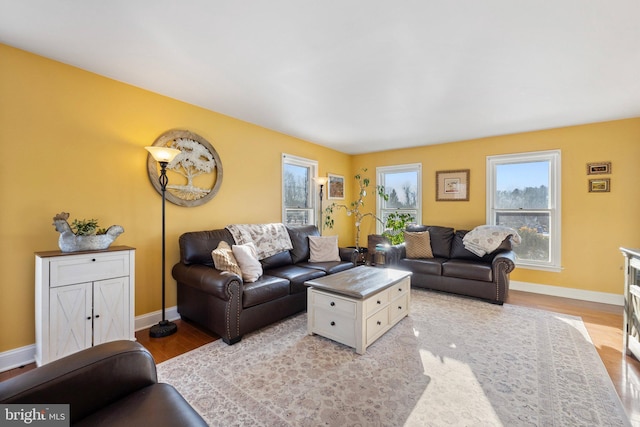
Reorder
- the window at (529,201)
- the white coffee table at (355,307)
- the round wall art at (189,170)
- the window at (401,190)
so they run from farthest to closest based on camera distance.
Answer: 1. the window at (401,190)
2. the window at (529,201)
3. the round wall art at (189,170)
4. the white coffee table at (355,307)

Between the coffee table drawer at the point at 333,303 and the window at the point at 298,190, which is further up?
the window at the point at 298,190

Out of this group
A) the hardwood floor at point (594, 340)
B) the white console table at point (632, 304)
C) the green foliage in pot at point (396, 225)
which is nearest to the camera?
the hardwood floor at point (594, 340)

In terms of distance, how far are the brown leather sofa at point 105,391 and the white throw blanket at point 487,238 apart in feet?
13.5

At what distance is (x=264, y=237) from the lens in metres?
3.53

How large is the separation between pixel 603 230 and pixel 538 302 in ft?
4.38

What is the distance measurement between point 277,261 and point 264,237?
36 centimetres

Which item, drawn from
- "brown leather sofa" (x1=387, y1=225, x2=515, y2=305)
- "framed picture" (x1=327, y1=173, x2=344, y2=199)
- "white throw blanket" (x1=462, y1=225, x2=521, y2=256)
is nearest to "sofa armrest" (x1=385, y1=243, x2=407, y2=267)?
"brown leather sofa" (x1=387, y1=225, x2=515, y2=305)

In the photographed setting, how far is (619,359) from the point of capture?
2229mm

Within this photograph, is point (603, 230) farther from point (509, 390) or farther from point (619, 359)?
point (509, 390)

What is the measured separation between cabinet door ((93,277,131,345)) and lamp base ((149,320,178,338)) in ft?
1.09

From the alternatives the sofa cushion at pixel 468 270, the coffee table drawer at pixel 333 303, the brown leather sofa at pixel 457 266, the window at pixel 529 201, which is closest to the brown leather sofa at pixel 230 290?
the coffee table drawer at pixel 333 303

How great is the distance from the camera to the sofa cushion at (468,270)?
3.52 meters

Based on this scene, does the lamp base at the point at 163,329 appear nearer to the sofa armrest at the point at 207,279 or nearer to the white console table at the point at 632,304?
the sofa armrest at the point at 207,279

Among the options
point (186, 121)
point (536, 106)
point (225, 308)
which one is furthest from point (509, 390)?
point (186, 121)
